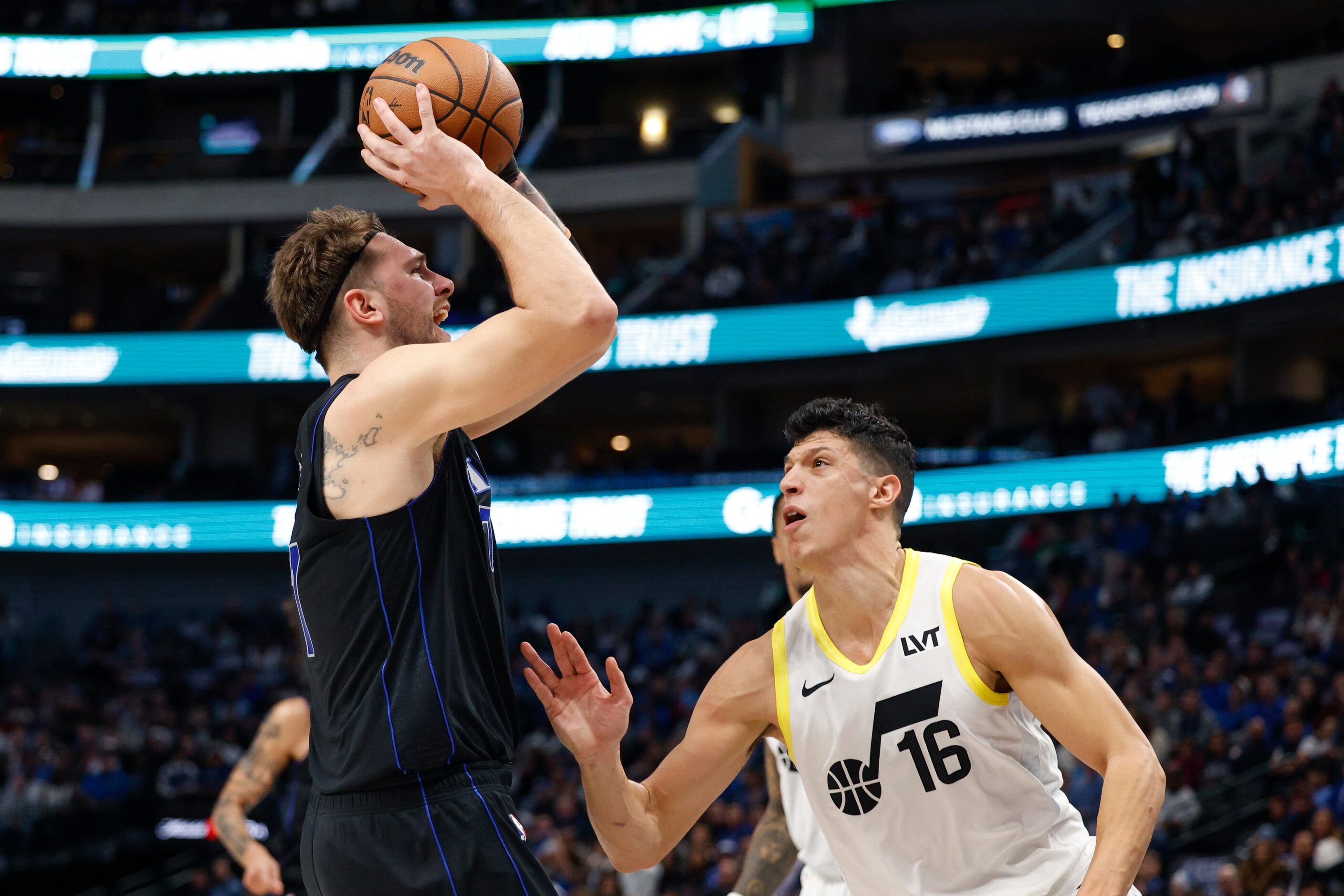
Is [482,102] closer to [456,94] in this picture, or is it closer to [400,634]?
[456,94]

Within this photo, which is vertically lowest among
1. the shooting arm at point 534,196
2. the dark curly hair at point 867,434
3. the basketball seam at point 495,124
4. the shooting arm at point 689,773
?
the shooting arm at point 689,773

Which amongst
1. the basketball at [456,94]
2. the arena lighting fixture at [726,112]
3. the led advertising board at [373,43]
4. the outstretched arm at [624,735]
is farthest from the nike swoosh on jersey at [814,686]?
the arena lighting fixture at [726,112]

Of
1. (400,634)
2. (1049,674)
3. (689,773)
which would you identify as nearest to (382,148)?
(400,634)

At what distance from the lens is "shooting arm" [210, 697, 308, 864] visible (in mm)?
7375

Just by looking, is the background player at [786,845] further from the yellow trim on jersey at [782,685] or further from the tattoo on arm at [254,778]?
the tattoo on arm at [254,778]

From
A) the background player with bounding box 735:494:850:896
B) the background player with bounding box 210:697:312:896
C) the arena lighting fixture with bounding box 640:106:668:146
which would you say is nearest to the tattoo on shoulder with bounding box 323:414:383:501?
the background player with bounding box 735:494:850:896

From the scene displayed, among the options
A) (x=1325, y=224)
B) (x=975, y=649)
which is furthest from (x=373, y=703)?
(x=1325, y=224)

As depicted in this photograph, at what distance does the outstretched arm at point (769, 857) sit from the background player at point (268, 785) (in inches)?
93.6

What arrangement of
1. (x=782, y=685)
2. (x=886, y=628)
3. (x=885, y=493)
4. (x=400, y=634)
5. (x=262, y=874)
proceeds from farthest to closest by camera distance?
1. (x=262, y=874)
2. (x=885, y=493)
3. (x=782, y=685)
4. (x=886, y=628)
5. (x=400, y=634)

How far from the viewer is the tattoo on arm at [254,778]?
7402 millimetres

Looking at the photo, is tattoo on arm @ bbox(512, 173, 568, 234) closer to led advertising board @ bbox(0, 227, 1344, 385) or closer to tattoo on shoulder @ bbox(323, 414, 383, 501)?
tattoo on shoulder @ bbox(323, 414, 383, 501)

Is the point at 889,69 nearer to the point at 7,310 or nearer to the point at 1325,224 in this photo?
the point at 1325,224

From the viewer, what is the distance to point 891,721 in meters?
3.96

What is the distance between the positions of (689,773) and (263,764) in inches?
162
